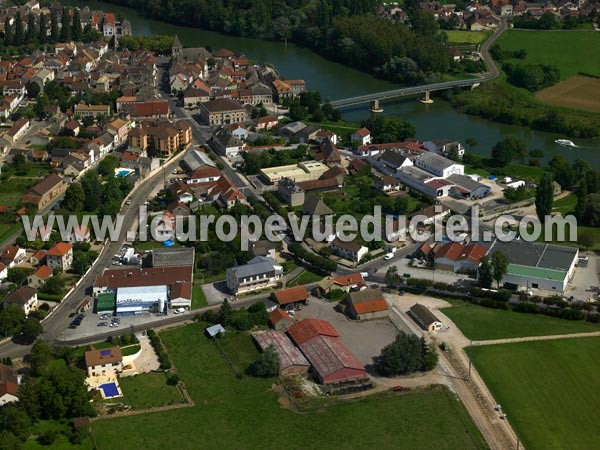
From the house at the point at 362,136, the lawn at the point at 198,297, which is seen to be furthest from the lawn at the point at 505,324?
the house at the point at 362,136

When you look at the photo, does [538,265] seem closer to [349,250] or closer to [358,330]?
[349,250]

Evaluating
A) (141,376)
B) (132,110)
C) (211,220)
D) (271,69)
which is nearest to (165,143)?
(132,110)

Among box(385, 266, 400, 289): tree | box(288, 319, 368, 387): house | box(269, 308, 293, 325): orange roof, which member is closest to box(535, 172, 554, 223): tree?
box(385, 266, 400, 289): tree

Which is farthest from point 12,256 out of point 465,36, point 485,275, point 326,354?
point 465,36

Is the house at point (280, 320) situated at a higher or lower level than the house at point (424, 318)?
lower

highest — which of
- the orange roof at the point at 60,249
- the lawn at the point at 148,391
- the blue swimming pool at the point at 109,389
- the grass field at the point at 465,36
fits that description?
the grass field at the point at 465,36

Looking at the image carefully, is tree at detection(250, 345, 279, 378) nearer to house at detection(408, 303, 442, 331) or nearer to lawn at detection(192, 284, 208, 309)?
lawn at detection(192, 284, 208, 309)

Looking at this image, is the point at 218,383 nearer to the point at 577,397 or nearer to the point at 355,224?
the point at 577,397

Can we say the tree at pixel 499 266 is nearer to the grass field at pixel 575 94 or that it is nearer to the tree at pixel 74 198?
the tree at pixel 74 198
